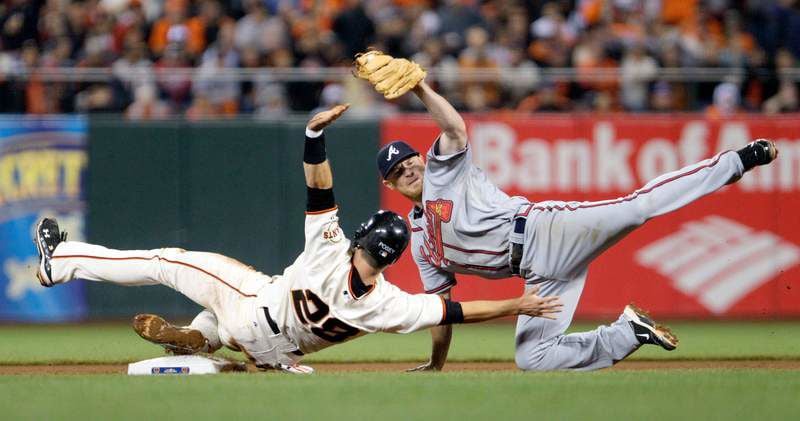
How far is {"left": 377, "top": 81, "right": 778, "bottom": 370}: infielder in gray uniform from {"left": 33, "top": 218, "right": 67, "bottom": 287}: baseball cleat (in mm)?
2238

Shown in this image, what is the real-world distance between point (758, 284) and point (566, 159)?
2.37 meters

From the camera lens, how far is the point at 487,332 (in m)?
11.4

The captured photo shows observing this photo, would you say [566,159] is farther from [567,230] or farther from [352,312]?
[352,312]

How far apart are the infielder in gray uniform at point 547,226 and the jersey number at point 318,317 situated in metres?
1.00

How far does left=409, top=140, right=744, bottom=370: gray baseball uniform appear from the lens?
7.32 m

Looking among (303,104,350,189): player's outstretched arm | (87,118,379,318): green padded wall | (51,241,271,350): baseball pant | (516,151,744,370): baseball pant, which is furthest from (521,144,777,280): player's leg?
(87,118,379,318): green padded wall

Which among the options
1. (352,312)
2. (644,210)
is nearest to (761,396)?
(644,210)

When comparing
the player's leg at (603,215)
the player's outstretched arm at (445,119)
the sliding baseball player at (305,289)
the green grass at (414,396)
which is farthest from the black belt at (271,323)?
the player's leg at (603,215)

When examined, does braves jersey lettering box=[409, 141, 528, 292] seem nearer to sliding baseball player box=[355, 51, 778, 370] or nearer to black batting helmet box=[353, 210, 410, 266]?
sliding baseball player box=[355, 51, 778, 370]

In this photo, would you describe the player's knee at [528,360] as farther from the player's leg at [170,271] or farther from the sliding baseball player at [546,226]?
the player's leg at [170,271]

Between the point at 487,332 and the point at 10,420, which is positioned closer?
the point at 10,420

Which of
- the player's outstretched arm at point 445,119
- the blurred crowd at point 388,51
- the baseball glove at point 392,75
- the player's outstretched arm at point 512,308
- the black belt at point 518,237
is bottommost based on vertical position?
the player's outstretched arm at point 512,308

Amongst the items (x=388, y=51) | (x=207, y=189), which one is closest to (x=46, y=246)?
(x=207, y=189)

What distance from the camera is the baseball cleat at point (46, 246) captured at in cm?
770
